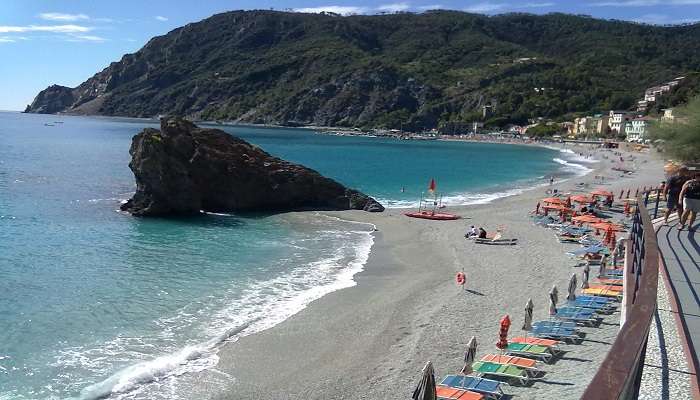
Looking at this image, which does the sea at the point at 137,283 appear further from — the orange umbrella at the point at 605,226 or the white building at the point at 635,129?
the white building at the point at 635,129

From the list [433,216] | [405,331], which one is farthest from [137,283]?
[433,216]

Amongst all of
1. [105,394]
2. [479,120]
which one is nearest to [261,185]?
[105,394]

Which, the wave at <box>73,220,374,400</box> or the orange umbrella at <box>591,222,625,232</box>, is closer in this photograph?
the wave at <box>73,220,374,400</box>

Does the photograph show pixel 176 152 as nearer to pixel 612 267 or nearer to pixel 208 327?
pixel 208 327

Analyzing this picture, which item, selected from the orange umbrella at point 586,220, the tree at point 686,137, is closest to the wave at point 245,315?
the orange umbrella at point 586,220

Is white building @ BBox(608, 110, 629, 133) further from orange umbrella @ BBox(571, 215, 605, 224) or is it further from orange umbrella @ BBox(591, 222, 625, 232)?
orange umbrella @ BBox(591, 222, 625, 232)

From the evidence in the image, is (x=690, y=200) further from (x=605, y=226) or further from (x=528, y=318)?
(x=605, y=226)

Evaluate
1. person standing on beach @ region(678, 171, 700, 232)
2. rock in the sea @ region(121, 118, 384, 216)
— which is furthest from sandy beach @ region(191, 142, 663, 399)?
rock in the sea @ region(121, 118, 384, 216)
